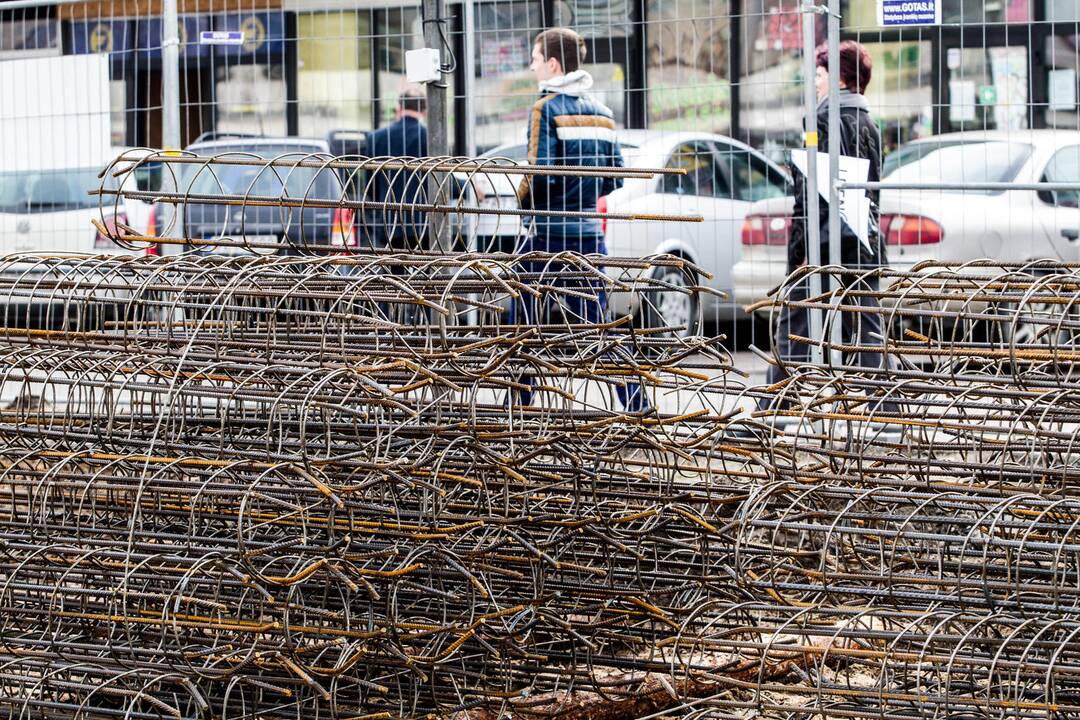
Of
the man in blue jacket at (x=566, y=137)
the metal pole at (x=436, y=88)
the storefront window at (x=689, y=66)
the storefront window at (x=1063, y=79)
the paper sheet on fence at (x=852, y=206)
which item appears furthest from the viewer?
the storefront window at (x=1063, y=79)

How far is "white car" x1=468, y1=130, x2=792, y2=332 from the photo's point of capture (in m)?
9.42

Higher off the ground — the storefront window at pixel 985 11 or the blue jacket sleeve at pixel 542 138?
the storefront window at pixel 985 11

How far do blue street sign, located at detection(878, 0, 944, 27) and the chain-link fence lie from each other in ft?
3.53

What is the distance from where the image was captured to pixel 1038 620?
156 inches

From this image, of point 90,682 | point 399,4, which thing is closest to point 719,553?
point 90,682

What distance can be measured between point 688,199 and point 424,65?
298 cm

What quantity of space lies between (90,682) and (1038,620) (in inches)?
102

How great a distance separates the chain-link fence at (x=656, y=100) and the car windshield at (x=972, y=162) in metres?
0.02

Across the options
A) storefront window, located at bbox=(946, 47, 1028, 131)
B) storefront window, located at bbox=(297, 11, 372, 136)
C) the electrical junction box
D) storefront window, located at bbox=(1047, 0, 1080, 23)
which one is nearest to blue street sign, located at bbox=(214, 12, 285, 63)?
storefront window, located at bbox=(297, 11, 372, 136)

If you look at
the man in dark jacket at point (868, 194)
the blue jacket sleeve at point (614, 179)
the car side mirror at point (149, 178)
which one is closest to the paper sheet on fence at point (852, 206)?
the man in dark jacket at point (868, 194)

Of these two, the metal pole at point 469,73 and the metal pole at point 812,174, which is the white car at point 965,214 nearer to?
the metal pole at point 812,174

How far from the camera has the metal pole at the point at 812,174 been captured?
7355 mm

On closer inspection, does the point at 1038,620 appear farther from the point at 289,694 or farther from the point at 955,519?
the point at 289,694

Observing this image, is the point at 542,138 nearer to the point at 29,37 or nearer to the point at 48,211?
the point at 48,211
